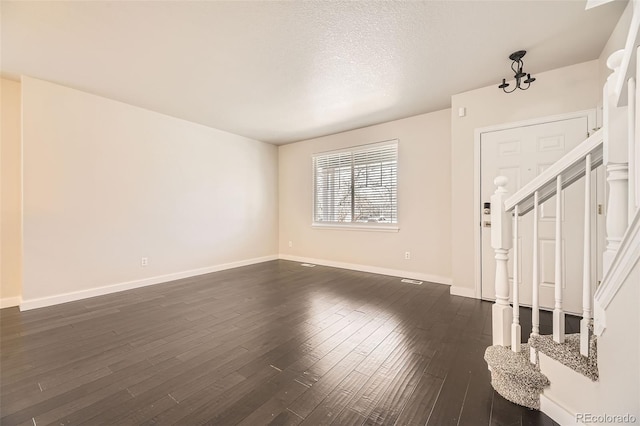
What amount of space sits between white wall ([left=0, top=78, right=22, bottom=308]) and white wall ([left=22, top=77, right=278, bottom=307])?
0.30 m

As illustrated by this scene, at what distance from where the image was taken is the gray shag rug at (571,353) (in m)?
1.18

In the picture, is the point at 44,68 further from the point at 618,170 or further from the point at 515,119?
the point at 515,119

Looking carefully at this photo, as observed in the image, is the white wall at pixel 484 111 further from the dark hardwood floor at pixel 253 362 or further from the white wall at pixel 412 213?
the dark hardwood floor at pixel 253 362

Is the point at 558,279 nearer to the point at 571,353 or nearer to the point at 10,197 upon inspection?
the point at 571,353

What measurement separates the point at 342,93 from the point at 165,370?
334 cm

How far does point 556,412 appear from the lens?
1.31m

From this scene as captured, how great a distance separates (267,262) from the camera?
5656mm

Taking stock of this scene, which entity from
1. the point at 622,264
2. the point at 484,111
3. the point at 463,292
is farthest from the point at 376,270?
the point at 622,264

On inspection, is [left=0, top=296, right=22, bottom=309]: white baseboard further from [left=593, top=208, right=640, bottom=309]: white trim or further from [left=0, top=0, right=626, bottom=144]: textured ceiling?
[left=593, top=208, right=640, bottom=309]: white trim

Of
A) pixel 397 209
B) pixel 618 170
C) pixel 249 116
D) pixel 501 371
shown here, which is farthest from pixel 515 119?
pixel 249 116

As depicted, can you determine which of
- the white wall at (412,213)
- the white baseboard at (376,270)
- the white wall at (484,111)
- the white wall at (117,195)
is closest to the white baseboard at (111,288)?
the white wall at (117,195)

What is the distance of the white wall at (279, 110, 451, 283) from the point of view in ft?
12.9

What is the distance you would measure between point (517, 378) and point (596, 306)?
1.99ft

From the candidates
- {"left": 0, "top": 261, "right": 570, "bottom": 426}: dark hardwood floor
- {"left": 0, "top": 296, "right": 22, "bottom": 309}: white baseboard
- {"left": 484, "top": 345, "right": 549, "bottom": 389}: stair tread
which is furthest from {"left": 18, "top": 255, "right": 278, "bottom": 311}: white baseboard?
{"left": 484, "top": 345, "right": 549, "bottom": 389}: stair tread
